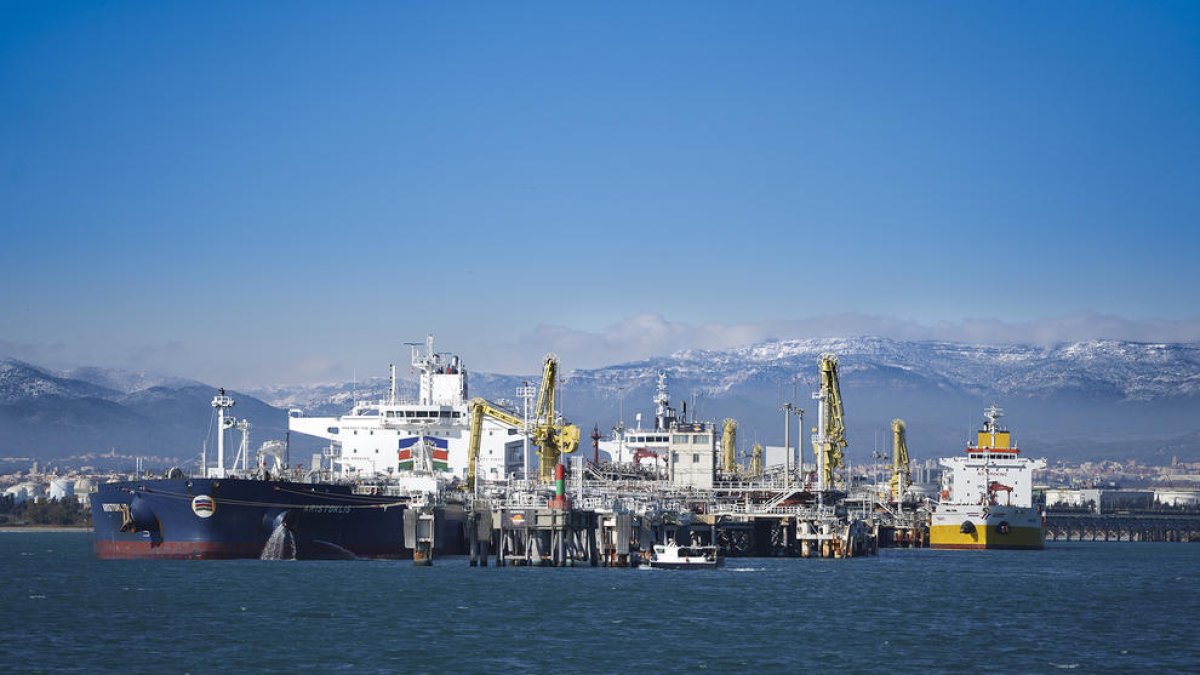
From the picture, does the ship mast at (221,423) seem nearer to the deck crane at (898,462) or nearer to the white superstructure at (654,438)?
the white superstructure at (654,438)

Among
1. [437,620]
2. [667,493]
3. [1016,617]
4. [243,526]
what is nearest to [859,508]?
[667,493]

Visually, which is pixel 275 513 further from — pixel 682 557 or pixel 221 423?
pixel 682 557

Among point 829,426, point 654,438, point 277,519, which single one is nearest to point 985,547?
point 829,426

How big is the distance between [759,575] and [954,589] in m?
9.90

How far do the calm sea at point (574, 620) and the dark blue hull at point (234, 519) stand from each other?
1226mm

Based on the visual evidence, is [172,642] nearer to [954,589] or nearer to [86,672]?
[86,672]

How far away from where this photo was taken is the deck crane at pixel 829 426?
380 feet

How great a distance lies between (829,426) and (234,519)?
153 feet

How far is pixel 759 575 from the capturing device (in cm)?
8406

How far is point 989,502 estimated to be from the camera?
13338 cm

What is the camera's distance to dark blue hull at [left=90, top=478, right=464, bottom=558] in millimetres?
85438

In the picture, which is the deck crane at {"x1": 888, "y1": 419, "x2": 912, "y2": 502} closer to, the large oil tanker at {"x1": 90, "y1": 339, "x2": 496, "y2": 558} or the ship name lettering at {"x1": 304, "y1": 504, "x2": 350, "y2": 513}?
the large oil tanker at {"x1": 90, "y1": 339, "x2": 496, "y2": 558}

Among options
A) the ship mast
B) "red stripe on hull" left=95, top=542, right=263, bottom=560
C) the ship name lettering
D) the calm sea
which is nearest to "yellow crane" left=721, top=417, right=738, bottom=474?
the calm sea

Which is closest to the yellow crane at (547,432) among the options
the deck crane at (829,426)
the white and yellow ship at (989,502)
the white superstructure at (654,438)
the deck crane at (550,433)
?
the deck crane at (550,433)
